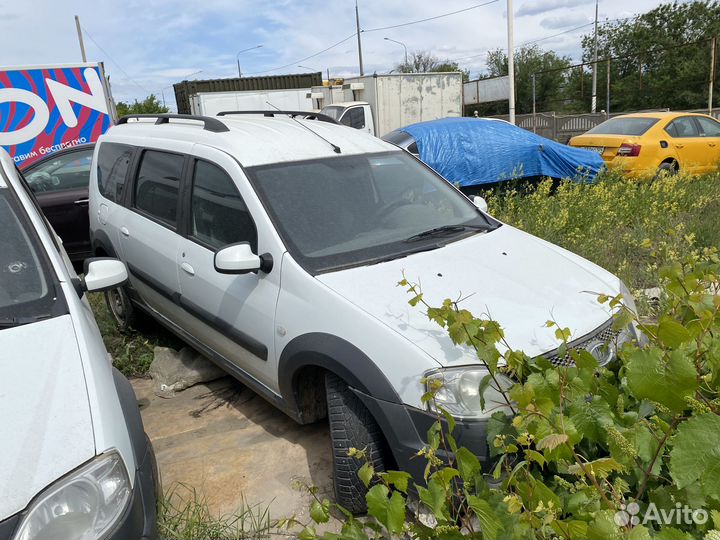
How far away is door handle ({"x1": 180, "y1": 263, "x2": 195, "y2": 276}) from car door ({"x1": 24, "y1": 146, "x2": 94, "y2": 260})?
12.5ft

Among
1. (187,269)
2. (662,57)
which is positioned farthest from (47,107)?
(662,57)

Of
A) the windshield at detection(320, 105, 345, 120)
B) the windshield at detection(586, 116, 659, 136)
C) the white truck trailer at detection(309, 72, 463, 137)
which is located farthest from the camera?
the white truck trailer at detection(309, 72, 463, 137)

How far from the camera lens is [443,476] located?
1.69 metres

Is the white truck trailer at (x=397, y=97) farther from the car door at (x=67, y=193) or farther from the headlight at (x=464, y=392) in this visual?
the headlight at (x=464, y=392)

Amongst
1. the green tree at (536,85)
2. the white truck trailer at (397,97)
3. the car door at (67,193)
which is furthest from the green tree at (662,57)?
the car door at (67,193)

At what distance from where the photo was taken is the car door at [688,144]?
407 inches

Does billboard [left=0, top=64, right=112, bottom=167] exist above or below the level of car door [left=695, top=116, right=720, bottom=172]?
above

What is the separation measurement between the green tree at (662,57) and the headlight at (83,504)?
101 feet

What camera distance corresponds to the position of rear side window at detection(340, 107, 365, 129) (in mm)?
16281

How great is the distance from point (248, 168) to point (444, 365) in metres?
1.72

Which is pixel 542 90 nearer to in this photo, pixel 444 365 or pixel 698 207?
pixel 698 207

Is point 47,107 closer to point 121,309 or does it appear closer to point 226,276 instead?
point 121,309

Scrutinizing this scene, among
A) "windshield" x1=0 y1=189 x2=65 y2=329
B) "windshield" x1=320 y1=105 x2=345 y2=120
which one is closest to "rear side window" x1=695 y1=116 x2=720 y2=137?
"windshield" x1=320 y1=105 x2=345 y2=120

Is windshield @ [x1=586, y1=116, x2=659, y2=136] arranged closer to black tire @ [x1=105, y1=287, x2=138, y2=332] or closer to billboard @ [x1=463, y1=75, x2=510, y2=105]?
black tire @ [x1=105, y1=287, x2=138, y2=332]
